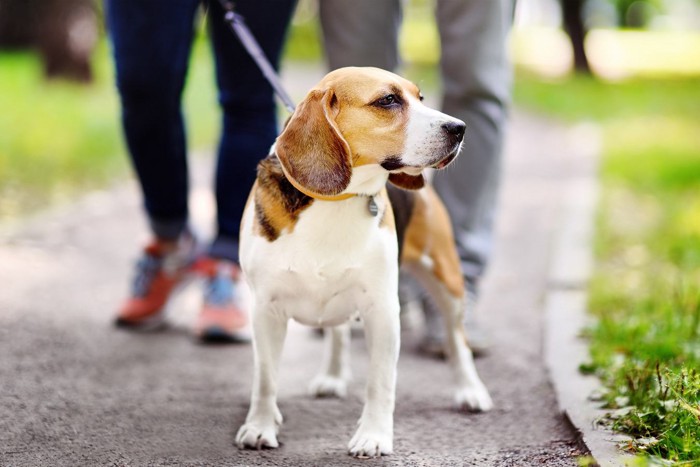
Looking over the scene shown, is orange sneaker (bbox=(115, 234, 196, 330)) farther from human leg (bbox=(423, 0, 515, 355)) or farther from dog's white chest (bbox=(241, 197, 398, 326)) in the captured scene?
dog's white chest (bbox=(241, 197, 398, 326))

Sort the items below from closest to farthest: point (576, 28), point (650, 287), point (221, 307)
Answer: point (221, 307) < point (650, 287) < point (576, 28)

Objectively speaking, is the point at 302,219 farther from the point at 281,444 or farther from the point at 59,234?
the point at 59,234

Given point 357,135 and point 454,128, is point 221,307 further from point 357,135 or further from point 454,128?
point 454,128

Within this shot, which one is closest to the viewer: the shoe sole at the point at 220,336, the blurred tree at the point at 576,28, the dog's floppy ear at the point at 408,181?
the dog's floppy ear at the point at 408,181

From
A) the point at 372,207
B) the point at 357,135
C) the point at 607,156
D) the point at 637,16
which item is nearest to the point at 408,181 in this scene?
the point at 372,207

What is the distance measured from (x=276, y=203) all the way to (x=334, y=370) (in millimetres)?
950

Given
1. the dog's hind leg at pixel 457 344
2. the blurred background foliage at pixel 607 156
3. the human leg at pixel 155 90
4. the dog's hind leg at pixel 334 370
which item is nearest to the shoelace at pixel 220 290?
the human leg at pixel 155 90

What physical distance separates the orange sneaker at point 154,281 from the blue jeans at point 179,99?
81 millimetres

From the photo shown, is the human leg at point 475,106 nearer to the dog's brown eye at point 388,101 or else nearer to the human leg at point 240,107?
the human leg at point 240,107

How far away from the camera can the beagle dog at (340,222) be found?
288cm

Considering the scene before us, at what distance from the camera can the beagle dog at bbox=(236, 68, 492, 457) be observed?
288 cm

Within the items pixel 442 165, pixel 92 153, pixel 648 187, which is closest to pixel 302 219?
pixel 442 165

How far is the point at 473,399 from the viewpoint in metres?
3.57

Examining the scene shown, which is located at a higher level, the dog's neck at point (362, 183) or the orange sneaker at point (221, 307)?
the dog's neck at point (362, 183)
